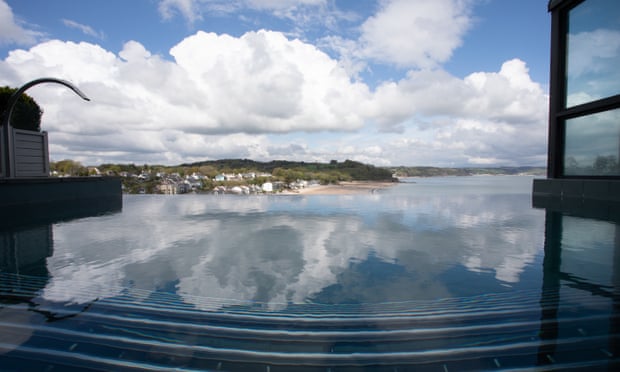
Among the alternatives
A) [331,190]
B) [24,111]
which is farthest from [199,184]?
[24,111]

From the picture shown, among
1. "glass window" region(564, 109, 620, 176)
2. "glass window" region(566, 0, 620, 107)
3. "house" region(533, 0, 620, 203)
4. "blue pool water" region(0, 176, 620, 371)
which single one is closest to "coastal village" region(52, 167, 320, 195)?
"blue pool water" region(0, 176, 620, 371)

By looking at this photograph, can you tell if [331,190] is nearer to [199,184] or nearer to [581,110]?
[199,184]

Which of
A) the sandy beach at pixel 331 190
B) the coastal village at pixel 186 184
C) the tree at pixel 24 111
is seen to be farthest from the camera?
the sandy beach at pixel 331 190

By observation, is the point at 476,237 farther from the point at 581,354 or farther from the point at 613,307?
the point at 581,354

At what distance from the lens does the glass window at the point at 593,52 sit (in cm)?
877

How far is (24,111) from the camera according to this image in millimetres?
14219

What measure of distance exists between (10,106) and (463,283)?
39.3 ft

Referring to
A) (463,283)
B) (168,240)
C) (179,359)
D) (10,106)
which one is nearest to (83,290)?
(179,359)

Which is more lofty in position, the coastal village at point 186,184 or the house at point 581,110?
the house at point 581,110

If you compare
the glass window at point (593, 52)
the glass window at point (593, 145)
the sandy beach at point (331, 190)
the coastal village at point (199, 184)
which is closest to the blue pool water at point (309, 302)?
the glass window at point (593, 145)

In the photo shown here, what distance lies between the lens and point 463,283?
260 cm

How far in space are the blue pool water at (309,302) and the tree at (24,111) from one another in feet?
42.9

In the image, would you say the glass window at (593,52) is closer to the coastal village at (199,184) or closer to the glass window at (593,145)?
the glass window at (593,145)

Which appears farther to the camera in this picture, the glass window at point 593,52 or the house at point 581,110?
the house at point 581,110
